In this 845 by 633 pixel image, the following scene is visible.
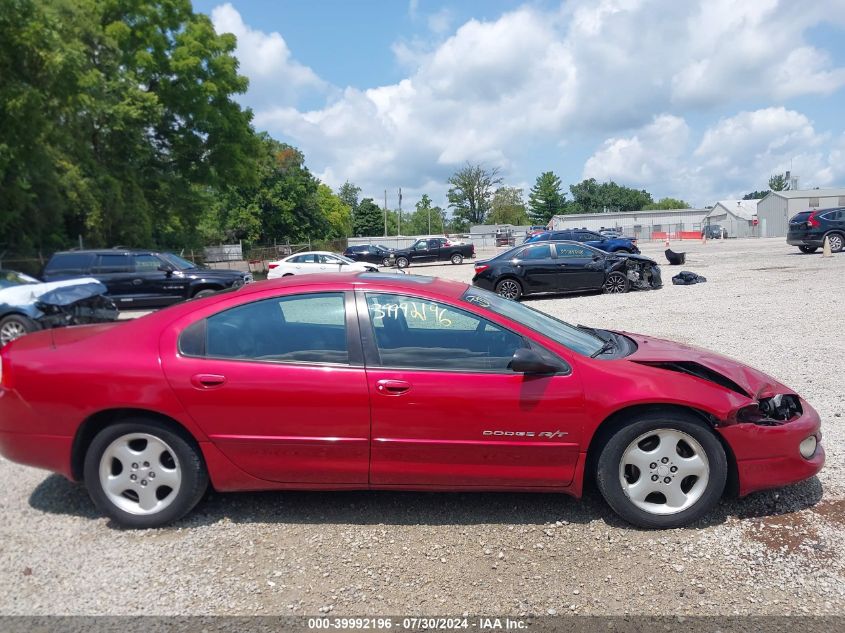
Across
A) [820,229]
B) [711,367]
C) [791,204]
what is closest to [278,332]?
[711,367]

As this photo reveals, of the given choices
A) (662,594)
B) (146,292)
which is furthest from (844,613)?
(146,292)

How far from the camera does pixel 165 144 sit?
1223 inches

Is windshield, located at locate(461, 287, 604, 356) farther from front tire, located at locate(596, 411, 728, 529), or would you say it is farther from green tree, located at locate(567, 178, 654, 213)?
green tree, located at locate(567, 178, 654, 213)

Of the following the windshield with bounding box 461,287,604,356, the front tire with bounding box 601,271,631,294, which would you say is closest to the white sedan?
the front tire with bounding box 601,271,631,294

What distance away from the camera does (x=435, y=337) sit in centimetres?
367

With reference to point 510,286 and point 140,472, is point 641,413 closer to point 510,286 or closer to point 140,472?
point 140,472

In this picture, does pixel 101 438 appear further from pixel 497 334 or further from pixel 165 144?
pixel 165 144

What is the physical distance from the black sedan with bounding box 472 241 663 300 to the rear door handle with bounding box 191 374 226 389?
37.9 ft

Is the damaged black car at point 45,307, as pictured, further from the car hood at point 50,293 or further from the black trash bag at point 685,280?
the black trash bag at point 685,280

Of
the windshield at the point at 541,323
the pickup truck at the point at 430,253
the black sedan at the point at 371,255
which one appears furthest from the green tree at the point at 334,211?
the windshield at the point at 541,323

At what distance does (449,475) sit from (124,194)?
29.2 metres

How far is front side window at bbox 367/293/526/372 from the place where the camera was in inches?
138

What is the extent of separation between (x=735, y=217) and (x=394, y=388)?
80.2 meters

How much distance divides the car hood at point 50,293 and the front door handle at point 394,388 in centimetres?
828
